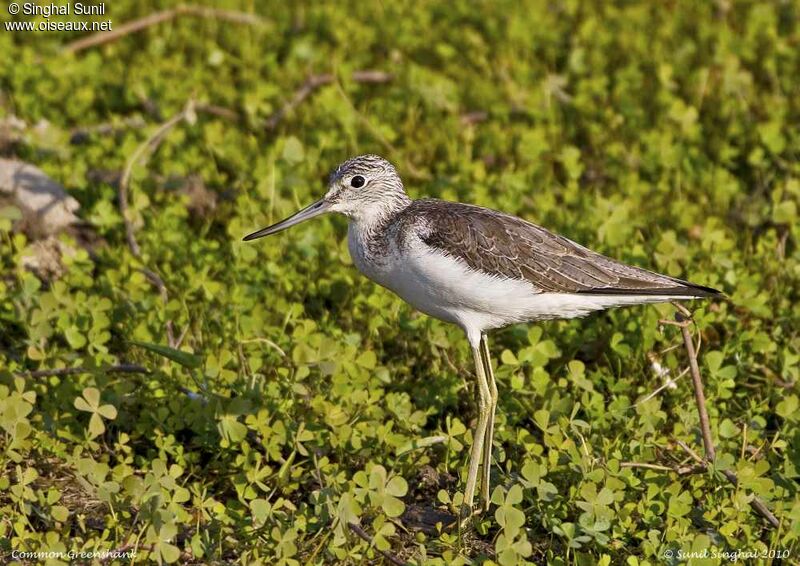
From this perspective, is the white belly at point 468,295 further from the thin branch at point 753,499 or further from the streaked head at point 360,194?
the thin branch at point 753,499

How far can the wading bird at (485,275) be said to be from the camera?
5.21 meters

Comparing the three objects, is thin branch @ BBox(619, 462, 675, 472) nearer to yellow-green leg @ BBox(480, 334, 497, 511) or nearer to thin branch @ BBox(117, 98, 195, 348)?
yellow-green leg @ BBox(480, 334, 497, 511)

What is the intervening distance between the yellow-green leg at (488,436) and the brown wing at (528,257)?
402mm

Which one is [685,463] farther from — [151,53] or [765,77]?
[151,53]

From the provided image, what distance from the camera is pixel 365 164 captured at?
19.0 ft

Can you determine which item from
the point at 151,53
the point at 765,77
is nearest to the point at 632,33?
the point at 765,77

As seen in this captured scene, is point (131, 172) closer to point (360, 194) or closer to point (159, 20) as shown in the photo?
point (360, 194)

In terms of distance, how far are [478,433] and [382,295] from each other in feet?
4.48

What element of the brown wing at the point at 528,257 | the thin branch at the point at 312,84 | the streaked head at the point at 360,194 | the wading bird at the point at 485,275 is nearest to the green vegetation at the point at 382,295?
the thin branch at the point at 312,84

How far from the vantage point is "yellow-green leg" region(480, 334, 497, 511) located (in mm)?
5105

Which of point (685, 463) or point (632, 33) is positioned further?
point (632, 33)

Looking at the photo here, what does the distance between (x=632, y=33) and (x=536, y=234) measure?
466 centimetres

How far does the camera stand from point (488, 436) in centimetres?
523

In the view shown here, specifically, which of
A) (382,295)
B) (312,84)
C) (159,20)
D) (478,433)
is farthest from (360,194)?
(159,20)
